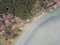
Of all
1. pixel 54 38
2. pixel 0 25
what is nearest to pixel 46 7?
pixel 54 38

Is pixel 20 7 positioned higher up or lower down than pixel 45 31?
higher up

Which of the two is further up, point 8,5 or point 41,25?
point 8,5

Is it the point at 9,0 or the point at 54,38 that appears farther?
the point at 54,38

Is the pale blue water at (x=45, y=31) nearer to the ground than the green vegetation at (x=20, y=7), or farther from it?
nearer to the ground

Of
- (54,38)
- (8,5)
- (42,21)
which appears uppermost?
(8,5)

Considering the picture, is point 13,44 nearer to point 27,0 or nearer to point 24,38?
point 24,38

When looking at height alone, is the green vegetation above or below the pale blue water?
above
